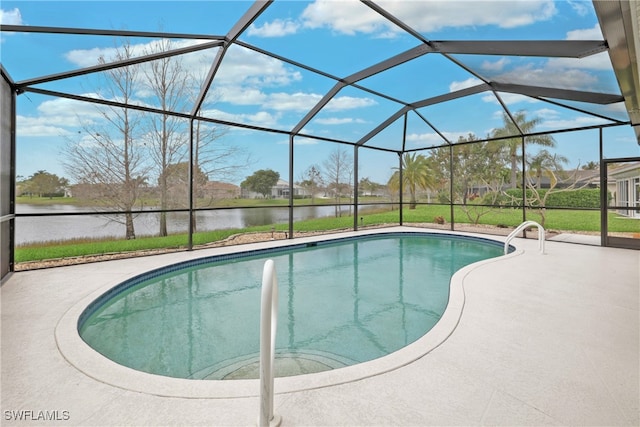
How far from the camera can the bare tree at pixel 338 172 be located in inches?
557

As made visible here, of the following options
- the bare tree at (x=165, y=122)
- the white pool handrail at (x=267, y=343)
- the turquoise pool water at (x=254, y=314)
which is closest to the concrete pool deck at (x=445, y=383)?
the white pool handrail at (x=267, y=343)

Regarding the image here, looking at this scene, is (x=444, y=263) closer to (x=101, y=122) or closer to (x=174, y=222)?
(x=174, y=222)

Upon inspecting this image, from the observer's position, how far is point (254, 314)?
153 inches

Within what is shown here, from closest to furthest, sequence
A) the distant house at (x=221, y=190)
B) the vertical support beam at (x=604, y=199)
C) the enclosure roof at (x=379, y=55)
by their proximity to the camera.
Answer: the enclosure roof at (x=379, y=55) < the vertical support beam at (x=604, y=199) < the distant house at (x=221, y=190)

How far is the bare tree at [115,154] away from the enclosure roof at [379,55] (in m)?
0.54

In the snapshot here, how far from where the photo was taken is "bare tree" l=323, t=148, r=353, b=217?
14156 mm

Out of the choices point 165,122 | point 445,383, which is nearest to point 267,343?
point 445,383


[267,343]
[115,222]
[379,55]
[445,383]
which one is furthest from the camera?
[115,222]

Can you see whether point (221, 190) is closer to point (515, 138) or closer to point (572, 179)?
point (515, 138)

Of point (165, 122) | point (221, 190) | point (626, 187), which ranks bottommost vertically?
point (626, 187)

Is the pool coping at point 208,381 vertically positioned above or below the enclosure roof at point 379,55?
below

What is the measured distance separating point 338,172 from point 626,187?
9585 millimetres

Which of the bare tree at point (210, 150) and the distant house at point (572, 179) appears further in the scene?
the distant house at point (572, 179)

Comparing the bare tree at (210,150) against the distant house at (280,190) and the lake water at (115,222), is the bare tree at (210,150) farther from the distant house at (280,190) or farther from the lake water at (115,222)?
the distant house at (280,190)
